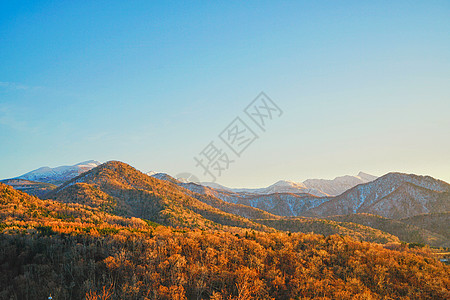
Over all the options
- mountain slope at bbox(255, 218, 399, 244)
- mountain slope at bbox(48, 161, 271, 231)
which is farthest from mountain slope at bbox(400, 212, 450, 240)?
mountain slope at bbox(48, 161, 271, 231)

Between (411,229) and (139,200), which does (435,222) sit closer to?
(411,229)

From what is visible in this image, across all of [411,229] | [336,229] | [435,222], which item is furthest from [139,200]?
[435,222]

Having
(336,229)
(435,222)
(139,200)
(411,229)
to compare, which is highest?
(139,200)

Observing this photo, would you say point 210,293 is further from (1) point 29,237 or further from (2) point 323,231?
(2) point 323,231

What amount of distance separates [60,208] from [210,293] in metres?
66.8

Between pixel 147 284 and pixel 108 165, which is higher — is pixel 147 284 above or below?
below

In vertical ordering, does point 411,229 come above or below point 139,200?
below

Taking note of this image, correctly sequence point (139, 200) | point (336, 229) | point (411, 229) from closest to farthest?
point (336, 229) < point (411, 229) < point (139, 200)

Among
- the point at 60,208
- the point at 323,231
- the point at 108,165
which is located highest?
the point at 108,165

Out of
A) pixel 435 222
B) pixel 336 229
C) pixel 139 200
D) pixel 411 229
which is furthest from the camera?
pixel 435 222

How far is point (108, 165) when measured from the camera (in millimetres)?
161250

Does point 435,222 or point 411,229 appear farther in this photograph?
point 435,222

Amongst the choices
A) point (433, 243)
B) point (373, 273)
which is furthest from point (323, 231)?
point (373, 273)

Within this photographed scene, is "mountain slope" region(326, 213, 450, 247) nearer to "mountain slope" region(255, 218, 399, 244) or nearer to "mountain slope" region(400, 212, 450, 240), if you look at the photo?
"mountain slope" region(400, 212, 450, 240)
